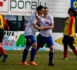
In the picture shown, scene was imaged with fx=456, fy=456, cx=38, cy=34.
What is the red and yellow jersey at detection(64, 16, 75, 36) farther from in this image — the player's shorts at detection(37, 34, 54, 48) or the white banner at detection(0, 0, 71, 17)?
the white banner at detection(0, 0, 71, 17)

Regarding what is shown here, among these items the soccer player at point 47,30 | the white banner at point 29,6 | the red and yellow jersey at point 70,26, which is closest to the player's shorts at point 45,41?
the soccer player at point 47,30

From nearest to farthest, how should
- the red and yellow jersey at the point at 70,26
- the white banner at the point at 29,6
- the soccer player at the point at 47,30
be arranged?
the soccer player at the point at 47,30 → the red and yellow jersey at the point at 70,26 → the white banner at the point at 29,6

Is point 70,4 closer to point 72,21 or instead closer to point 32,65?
point 72,21

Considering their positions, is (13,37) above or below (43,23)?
below

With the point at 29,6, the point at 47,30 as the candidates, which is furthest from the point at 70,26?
the point at 29,6

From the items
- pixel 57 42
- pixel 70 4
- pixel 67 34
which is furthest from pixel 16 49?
pixel 67 34

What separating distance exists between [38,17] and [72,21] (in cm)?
298

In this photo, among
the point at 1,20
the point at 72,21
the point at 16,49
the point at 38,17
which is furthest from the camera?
the point at 16,49

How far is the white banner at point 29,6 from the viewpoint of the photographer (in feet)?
84.6

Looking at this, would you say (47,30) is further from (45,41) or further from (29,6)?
(29,6)

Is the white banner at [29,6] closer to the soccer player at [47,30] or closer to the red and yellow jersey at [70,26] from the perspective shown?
the red and yellow jersey at [70,26]

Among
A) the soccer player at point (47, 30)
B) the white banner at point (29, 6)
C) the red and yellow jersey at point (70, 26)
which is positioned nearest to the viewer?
the soccer player at point (47, 30)

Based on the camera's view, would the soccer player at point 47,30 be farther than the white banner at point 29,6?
No

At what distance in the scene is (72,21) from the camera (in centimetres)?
1622
